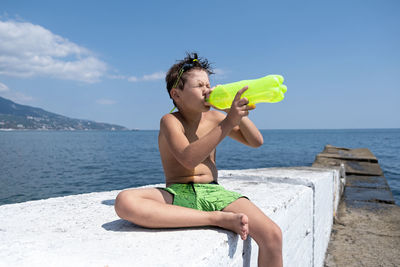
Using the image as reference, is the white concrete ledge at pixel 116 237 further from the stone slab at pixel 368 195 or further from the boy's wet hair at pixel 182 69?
the stone slab at pixel 368 195

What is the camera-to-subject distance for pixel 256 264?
1.95 meters

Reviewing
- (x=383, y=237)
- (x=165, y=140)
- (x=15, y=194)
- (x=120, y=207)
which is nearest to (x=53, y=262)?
(x=120, y=207)

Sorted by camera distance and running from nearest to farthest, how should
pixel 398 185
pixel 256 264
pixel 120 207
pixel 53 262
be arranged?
pixel 53 262 < pixel 120 207 < pixel 256 264 < pixel 398 185

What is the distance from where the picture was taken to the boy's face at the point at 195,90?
218 cm

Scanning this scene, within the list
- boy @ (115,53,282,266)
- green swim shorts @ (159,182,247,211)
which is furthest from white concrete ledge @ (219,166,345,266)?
green swim shorts @ (159,182,247,211)

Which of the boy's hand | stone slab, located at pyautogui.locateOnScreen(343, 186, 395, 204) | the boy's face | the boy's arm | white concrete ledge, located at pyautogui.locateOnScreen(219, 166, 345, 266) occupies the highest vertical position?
the boy's face

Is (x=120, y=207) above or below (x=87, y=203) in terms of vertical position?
above

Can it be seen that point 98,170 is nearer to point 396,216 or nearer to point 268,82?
point 396,216

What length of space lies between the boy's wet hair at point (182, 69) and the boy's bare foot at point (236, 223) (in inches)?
41.1

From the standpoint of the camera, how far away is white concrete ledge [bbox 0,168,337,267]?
1.27 meters

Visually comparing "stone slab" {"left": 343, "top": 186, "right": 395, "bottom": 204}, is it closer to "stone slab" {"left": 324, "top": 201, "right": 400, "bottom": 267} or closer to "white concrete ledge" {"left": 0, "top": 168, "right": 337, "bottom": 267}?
"stone slab" {"left": 324, "top": 201, "right": 400, "bottom": 267}

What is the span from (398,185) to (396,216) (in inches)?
381

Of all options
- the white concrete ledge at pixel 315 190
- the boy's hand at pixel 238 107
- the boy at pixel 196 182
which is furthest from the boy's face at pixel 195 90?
the white concrete ledge at pixel 315 190

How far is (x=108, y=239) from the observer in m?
1.54
